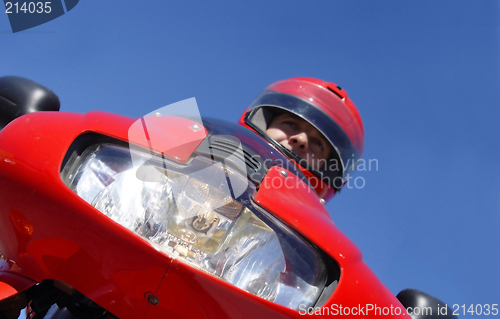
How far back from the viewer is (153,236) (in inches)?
52.7

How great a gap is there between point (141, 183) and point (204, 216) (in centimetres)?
25

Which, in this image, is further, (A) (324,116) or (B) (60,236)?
(A) (324,116)

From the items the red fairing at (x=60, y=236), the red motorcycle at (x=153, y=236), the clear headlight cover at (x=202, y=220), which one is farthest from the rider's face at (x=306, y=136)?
the red fairing at (x=60, y=236)

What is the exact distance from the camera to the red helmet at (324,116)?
3510 mm

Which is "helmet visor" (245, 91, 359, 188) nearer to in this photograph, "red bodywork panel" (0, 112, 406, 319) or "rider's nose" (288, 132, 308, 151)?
"rider's nose" (288, 132, 308, 151)

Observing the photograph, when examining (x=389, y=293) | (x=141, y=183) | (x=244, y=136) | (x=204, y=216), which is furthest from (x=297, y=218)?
(x=244, y=136)

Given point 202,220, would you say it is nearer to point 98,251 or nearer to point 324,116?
point 98,251

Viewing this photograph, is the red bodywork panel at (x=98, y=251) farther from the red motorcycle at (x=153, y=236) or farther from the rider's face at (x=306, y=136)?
the rider's face at (x=306, y=136)

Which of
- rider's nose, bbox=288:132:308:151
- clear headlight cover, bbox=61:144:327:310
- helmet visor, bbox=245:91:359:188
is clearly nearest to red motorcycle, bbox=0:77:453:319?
clear headlight cover, bbox=61:144:327:310

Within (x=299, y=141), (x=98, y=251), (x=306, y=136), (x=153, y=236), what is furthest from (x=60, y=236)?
(x=306, y=136)

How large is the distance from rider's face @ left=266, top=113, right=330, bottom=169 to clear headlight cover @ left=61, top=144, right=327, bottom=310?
1.94m

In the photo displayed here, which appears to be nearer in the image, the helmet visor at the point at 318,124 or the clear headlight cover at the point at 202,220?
the clear headlight cover at the point at 202,220

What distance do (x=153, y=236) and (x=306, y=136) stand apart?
2.28 meters

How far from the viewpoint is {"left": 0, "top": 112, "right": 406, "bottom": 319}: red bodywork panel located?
1276 millimetres
